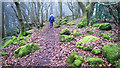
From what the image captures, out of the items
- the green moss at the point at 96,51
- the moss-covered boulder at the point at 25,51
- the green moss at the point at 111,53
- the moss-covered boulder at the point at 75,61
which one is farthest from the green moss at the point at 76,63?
the moss-covered boulder at the point at 25,51

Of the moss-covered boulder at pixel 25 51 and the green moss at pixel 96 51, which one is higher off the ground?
the green moss at pixel 96 51

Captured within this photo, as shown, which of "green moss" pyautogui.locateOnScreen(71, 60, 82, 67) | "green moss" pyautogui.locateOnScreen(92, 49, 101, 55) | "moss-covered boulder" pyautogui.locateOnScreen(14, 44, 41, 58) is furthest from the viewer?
"moss-covered boulder" pyautogui.locateOnScreen(14, 44, 41, 58)

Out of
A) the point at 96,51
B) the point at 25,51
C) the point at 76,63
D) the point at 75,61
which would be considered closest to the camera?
the point at 76,63

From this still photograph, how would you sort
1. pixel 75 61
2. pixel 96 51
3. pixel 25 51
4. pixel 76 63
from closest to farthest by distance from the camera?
1. pixel 76 63
2. pixel 75 61
3. pixel 96 51
4. pixel 25 51

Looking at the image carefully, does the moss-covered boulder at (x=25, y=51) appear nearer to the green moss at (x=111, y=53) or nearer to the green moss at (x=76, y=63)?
the green moss at (x=76, y=63)

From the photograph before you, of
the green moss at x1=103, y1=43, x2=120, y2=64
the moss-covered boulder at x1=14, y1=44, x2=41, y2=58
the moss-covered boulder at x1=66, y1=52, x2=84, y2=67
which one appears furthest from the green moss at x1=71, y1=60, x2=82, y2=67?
the moss-covered boulder at x1=14, y1=44, x2=41, y2=58

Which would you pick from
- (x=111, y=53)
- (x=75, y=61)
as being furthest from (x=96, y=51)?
(x=75, y=61)

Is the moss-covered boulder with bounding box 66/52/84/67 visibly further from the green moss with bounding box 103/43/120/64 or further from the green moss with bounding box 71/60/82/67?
the green moss with bounding box 103/43/120/64

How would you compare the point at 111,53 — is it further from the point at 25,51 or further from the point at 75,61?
the point at 25,51

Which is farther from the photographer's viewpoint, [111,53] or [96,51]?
[96,51]

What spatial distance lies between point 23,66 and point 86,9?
28.6ft

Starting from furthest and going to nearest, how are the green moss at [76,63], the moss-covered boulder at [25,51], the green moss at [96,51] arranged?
1. the moss-covered boulder at [25,51]
2. the green moss at [96,51]
3. the green moss at [76,63]

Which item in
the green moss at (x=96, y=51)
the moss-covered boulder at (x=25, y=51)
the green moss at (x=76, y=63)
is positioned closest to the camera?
the green moss at (x=76, y=63)

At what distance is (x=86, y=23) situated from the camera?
381 inches
